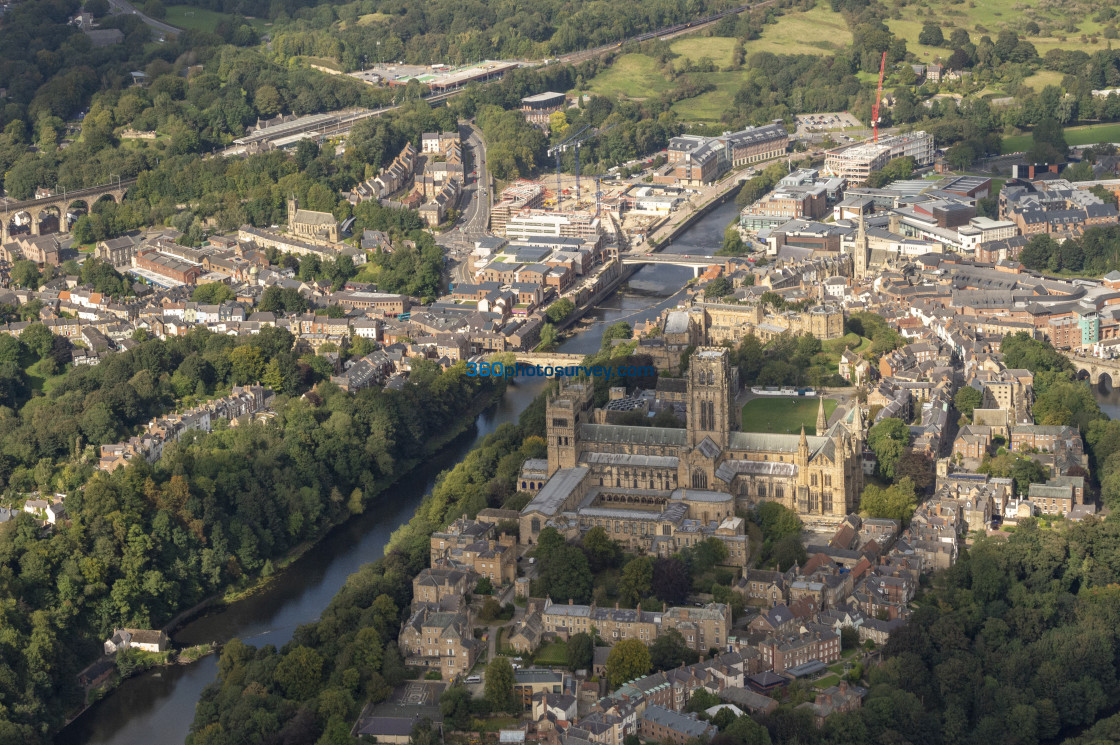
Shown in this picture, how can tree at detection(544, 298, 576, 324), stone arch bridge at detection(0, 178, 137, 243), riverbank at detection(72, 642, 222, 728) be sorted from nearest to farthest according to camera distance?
riverbank at detection(72, 642, 222, 728) → tree at detection(544, 298, 576, 324) → stone arch bridge at detection(0, 178, 137, 243)

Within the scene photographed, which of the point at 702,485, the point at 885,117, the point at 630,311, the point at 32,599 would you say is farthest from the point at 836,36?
the point at 32,599

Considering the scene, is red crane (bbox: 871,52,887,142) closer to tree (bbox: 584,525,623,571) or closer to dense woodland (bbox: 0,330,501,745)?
dense woodland (bbox: 0,330,501,745)

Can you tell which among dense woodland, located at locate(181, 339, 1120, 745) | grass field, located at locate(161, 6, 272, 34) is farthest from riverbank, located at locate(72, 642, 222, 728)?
grass field, located at locate(161, 6, 272, 34)

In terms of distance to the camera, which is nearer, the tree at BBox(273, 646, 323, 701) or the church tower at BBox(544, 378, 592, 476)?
the tree at BBox(273, 646, 323, 701)

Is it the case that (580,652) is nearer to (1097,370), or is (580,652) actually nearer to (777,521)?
(777,521)

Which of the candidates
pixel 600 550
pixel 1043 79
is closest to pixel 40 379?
pixel 600 550

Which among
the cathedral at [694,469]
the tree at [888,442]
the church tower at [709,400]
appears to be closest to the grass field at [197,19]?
the cathedral at [694,469]

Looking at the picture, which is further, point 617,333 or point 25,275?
point 25,275
